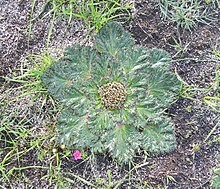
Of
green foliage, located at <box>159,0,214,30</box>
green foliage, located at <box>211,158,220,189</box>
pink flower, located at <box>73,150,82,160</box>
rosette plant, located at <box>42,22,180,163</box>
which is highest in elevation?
green foliage, located at <box>159,0,214,30</box>

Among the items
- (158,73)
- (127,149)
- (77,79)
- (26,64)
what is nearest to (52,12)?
(26,64)

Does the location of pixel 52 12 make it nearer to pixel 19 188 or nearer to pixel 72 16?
pixel 72 16

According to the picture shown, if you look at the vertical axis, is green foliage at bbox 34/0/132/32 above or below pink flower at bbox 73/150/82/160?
above

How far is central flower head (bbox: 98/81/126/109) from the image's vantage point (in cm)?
206

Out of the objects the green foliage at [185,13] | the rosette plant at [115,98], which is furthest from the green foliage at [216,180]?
the green foliage at [185,13]

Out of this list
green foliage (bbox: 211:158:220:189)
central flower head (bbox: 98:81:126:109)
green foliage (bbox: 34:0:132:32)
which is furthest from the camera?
green foliage (bbox: 34:0:132:32)

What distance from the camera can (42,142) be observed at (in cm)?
227

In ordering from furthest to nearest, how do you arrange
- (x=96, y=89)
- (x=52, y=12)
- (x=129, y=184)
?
(x=52, y=12), (x=129, y=184), (x=96, y=89)

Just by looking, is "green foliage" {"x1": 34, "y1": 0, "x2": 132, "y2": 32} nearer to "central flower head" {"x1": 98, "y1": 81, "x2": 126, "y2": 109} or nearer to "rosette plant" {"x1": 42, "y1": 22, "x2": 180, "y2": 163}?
"rosette plant" {"x1": 42, "y1": 22, "x2": 180, "y2": 163}

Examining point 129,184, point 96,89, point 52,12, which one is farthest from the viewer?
point 52,12

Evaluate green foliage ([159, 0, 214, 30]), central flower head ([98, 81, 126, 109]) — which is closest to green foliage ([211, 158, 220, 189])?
central flower head ([98, 81, 126, 109])

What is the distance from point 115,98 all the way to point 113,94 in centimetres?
2

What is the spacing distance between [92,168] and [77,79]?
20.2 inches

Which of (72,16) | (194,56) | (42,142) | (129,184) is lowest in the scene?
(129,184)
